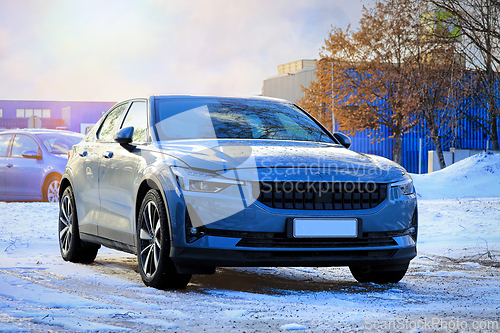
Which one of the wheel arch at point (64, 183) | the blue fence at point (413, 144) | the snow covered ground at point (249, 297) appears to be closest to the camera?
the snow covered ground at point (249, 297)

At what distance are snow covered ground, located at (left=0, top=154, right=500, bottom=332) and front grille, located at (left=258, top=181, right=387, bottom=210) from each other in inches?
27.4

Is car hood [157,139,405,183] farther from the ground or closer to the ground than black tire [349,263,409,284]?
farther from the ground

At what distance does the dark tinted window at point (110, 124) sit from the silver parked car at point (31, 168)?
6.60 metres

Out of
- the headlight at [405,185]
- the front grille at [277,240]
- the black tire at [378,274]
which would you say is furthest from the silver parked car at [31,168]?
the headlight at [405,185]

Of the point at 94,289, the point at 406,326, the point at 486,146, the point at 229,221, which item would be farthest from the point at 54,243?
the point at 486,146

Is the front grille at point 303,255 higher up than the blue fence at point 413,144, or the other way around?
the blue fence at point 413,144

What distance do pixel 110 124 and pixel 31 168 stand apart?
7.23 m

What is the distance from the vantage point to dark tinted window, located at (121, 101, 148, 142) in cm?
593

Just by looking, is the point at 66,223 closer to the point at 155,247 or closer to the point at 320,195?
the point at 155,247

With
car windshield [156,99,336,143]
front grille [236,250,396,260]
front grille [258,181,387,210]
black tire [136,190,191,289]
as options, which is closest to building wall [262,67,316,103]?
car windshield [156,99,336,143]

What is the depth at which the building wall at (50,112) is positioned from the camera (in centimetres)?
8725

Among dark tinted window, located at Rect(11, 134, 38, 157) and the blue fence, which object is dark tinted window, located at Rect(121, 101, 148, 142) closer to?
dark tinted window, located at Rect(11, 134, 38, 157)

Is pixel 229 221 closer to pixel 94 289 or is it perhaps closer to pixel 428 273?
pixel 94 289

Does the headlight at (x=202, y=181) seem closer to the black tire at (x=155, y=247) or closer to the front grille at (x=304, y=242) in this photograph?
the black tire at (x=155, y=247)
